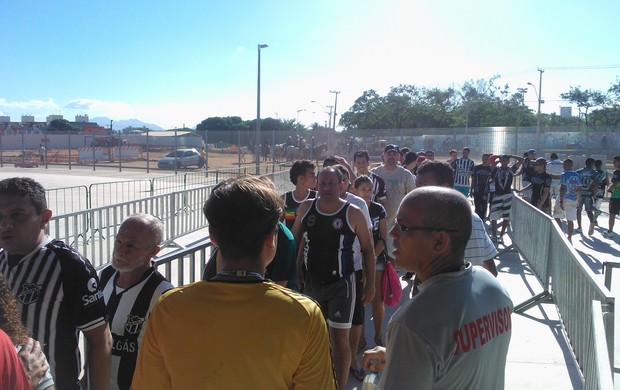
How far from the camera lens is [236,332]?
1.62 metres

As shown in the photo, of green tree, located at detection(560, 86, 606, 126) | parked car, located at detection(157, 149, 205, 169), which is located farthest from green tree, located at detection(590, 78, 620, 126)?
parked car, located at detection(157, 149, 205, 169)

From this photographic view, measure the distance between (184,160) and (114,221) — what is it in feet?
90.4

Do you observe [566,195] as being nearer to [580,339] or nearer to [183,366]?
[580,339]

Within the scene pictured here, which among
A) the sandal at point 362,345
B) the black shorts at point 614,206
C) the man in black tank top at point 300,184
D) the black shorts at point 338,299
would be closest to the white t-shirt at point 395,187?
the man in black tank top at point 300,184

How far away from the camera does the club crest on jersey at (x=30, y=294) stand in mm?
2473

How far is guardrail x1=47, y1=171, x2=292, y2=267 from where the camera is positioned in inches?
300

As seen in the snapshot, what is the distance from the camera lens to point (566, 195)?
11344mm

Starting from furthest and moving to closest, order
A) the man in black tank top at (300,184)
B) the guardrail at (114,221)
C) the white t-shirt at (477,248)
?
1. the guardrail at (114,221)
2. the man in black tank top at (300,184)
3. the white t-shirt at (477,248)

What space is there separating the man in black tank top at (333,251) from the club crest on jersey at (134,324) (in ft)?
5.99

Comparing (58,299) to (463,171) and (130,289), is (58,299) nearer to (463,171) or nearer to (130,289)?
(130,289)

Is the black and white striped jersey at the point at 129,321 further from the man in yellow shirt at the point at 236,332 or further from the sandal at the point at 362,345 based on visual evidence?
the sandal at the point at 362,345

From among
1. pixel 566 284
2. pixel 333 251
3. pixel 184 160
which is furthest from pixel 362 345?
pixel 184 160

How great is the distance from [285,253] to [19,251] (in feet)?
4.90

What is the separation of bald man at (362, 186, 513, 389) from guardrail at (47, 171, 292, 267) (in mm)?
5980
